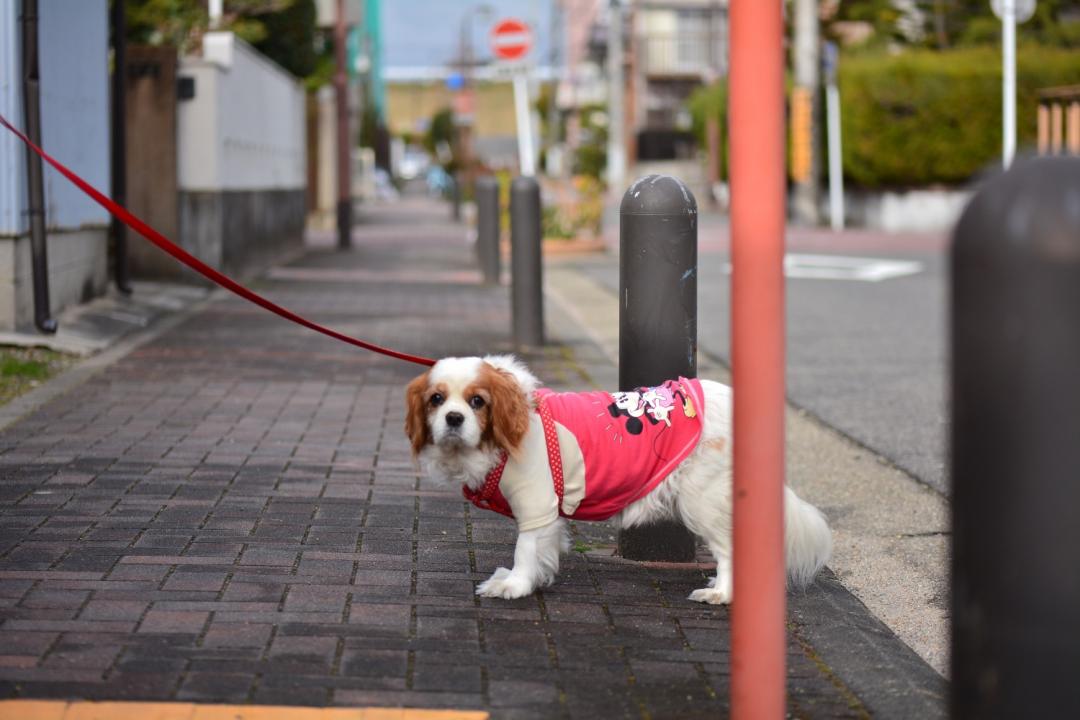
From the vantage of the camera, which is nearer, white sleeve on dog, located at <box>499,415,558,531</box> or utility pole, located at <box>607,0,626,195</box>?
white sleeve on dog, located at <box>499,415,558,531</box>

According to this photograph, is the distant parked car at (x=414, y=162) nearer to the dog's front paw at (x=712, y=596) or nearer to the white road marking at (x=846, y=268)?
the white road marking at (x=846, y=268)

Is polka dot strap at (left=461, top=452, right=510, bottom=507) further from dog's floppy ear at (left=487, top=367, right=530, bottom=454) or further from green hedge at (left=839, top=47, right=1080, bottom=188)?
green hedge at (left=839, top=47, right=1080, bottom=188)

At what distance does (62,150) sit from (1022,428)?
9671 millimetres

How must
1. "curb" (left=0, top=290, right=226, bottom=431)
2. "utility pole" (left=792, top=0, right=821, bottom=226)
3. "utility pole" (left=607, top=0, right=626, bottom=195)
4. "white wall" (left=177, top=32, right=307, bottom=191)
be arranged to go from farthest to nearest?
1. "utility pole" (left=607, top=0, right=626, bottom=195)
2. "utility pole" (left=792, top=0, right=821, bottom=226)
3. "white wall" (left=177, top=32, right=307, bottom=191)
4. "curb" (left=0, top=290, right=226, bottom=431)

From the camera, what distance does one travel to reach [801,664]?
3980mm

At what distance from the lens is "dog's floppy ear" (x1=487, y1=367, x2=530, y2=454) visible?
4262 mm

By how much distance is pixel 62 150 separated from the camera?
10.9 metres

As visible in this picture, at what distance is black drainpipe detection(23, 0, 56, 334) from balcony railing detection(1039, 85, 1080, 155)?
17.0 m

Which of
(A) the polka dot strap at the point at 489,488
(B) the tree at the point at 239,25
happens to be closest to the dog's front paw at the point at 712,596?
(A) the polka dot strap at the point at 489,488

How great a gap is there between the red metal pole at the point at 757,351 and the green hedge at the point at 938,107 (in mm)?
25840

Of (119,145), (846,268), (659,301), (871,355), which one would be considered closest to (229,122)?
(119,145)

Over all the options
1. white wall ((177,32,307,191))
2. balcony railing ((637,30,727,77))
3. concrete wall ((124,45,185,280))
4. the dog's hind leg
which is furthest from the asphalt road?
balcony railing ((637,30,727,77))

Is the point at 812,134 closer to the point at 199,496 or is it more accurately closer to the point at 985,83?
the point at 985,83

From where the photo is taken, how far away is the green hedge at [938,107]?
1117 inches
